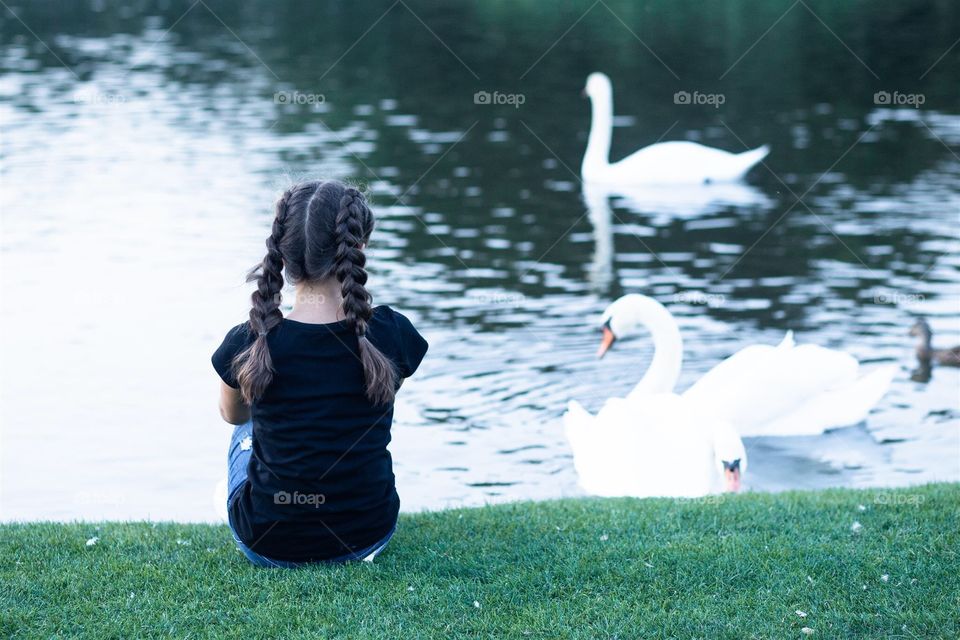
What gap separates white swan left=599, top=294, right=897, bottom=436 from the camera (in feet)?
23.1

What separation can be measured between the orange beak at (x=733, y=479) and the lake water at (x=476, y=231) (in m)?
0.86

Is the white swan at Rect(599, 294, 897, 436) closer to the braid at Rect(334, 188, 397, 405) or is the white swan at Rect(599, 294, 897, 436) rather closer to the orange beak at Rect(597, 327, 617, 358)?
the orange beak at Rect(597, 327, 617, 358)

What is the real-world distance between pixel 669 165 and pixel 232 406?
973 cm

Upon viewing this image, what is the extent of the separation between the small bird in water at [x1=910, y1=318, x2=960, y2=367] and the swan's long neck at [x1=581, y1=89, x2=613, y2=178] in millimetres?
5574

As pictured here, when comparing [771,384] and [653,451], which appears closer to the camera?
[653,451]

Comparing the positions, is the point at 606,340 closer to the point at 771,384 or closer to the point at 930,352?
the point at 771,384

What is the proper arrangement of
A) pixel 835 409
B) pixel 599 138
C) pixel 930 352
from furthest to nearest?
pixel 599 138 → pixel 930 352 → pixel 835 409

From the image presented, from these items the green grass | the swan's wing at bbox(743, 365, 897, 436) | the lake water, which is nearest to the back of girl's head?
the lake water

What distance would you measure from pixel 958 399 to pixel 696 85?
10594 mm

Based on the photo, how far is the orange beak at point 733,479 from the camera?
19.3 feet

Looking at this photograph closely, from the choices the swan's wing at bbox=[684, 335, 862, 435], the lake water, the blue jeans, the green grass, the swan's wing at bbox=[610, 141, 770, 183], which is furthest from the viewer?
the swan's wing at bbox=[610, 141, 770, 183]

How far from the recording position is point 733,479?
590cm

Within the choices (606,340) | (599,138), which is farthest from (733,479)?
(599,138)

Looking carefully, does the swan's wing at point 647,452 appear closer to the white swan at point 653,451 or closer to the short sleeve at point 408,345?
the white swan at point 653,451
